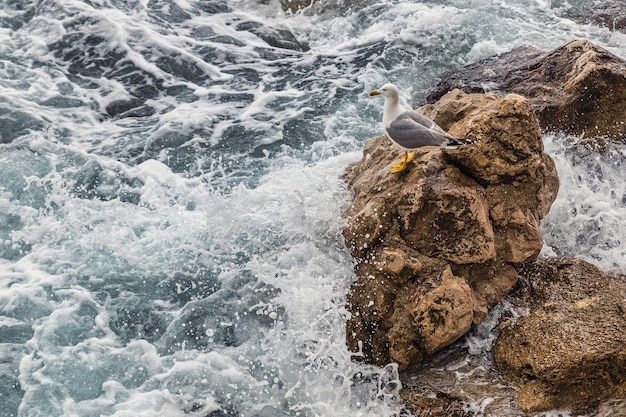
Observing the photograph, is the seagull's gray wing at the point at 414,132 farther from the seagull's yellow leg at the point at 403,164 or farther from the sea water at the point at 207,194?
the sea water at the point at 207,194

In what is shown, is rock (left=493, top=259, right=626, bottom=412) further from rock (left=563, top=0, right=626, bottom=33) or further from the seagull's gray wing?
rock (left=563, top=0, right=626, bottom=33)

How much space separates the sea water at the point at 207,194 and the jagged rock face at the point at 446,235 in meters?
0.23

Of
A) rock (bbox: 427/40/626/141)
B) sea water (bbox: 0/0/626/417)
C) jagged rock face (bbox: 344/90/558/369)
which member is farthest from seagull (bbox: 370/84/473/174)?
rock (bbox: 427/40/626/141)

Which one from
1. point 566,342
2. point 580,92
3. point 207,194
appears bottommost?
point 207,194

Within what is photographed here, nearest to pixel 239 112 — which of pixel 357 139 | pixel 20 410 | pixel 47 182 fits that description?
pixel 357 139

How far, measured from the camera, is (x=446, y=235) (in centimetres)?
488

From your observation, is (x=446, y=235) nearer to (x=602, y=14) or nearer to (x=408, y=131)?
(x=408, y=131)

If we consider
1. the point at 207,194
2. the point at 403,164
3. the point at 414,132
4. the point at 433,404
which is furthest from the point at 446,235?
the point at 207,194

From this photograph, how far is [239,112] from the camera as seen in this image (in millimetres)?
8578

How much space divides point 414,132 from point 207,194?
2.90 meters

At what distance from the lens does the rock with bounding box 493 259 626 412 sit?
4.29 m

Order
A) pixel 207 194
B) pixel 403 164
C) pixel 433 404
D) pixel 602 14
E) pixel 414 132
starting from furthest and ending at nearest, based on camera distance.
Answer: pixel 602 14 < pixel 207 194 < pixel 403 164 < pixel 414 132 < pixel 433 404

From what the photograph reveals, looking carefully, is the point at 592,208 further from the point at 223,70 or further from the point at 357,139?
the point at 223,70

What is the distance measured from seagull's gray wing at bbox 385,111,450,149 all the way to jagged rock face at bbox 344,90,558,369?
0.15 m
